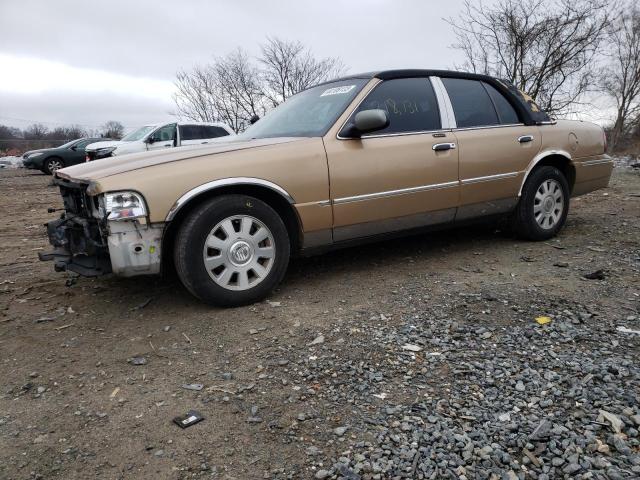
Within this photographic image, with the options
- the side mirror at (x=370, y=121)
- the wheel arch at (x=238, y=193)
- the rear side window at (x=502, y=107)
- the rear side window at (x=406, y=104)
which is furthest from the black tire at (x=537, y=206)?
the wheel arch at (x=238, y=193)

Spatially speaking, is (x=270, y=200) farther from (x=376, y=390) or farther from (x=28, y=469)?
(x=28, y=469)

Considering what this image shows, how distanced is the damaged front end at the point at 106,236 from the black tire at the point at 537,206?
335 centimetres

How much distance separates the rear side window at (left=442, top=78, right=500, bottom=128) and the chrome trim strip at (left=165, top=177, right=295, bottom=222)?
180cm

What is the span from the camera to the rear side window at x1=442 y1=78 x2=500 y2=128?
423 cm

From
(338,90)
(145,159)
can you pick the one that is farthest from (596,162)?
(145,159)

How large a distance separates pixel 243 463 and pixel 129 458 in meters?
0.45

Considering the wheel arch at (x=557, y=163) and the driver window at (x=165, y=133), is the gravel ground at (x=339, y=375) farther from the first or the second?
the driver window at (x=165, y=133)

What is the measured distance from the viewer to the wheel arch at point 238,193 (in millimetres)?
3075

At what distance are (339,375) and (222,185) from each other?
1466 millimetres

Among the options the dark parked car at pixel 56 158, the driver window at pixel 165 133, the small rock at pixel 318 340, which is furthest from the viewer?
the dark parked car at pixel 56 158

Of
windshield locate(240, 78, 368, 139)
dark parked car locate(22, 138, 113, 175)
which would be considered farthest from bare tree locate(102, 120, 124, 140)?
windshield locate(240, 78, 368, 139)

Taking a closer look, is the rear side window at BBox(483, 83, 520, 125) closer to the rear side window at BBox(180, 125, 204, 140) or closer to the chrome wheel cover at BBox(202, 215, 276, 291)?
the chrome wheel cover at BBox(202, 215, 276, 291)

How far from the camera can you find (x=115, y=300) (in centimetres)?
357

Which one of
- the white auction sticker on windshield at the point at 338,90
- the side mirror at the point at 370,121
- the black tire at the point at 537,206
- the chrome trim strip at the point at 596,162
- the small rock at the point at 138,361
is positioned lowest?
the small rock at the point at 138,361
